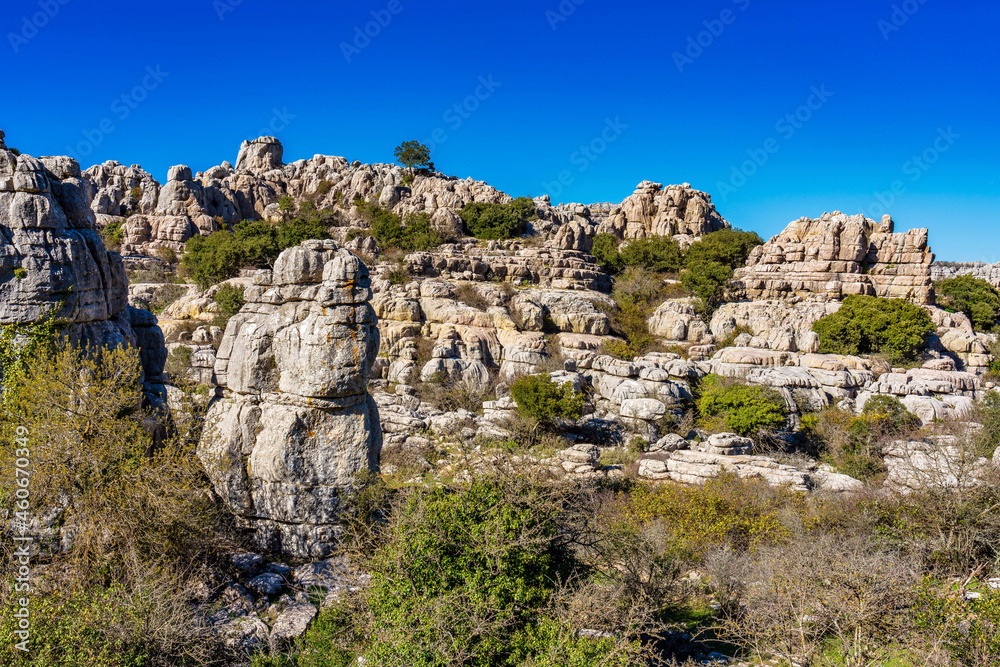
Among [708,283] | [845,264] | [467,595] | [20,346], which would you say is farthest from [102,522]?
[845,264]

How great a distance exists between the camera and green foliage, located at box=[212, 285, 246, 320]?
97.6ft

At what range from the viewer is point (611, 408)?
24.5m

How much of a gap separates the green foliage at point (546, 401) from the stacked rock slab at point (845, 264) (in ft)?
71.8

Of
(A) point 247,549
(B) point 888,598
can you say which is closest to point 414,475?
(A) point 247,549

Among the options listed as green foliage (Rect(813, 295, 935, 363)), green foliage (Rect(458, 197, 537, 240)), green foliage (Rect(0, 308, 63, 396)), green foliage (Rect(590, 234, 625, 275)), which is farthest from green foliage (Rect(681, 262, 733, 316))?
green foliage (Rect(0, 308, 63, 396))

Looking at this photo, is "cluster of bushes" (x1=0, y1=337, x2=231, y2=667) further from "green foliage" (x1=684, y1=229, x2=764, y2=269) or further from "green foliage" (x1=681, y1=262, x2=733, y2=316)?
"green foliage" (x1=684, y1=229, x2=764, y2=269)

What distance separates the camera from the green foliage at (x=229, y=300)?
29750 millimetres

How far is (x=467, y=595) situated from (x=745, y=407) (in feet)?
58.5

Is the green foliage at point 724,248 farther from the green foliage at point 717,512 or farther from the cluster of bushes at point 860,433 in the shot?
the green foliage at point 717,512

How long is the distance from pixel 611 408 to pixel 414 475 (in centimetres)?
1421

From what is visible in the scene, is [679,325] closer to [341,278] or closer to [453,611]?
[341,278]

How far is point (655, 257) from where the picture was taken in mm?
45281

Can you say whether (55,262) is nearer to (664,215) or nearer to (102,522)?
(102,522)

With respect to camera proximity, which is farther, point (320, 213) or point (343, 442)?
point (320, 213)
